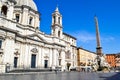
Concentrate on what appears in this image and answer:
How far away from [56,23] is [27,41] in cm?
1149

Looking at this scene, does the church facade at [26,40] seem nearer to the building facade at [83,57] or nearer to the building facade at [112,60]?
the building facade at [83,57]

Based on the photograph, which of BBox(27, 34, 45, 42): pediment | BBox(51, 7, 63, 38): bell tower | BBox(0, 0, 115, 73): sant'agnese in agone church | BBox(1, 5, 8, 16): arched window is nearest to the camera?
BBox(0, 0, 115, 73): sant'agnese in agone church

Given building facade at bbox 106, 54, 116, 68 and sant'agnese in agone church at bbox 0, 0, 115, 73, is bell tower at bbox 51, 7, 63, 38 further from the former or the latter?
building facade at bbox 106, 54, 116, 68

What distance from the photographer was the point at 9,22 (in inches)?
1025

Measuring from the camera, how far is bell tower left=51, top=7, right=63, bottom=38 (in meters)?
39.9

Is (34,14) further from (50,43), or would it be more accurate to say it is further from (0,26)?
(0,26)

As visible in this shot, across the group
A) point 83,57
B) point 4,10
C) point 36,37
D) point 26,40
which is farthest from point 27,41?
point 83,57

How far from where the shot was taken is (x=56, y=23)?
40.1 metres

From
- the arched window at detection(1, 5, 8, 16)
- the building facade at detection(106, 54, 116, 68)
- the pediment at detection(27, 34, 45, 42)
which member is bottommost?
the building facade at detection(106, 54, 116, 68)

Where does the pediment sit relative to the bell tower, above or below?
below

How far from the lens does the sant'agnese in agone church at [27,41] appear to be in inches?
985

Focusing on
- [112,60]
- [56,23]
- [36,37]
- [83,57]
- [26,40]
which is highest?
[56,23]

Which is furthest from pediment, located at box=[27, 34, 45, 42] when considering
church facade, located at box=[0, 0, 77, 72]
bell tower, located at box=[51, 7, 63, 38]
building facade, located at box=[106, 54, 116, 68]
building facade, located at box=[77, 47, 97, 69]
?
building facade, located at box=[106, 54, 116, 68]

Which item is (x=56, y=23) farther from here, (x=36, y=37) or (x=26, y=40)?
(x=26, y=40)
